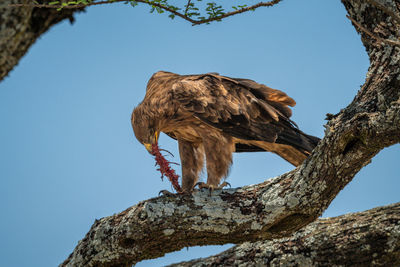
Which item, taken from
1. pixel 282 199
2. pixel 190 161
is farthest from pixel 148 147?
pixel 282 199

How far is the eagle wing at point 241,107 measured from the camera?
4.31 meters

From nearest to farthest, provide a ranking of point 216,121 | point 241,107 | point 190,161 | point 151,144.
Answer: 1. point 216,121
2. point 241,107
3. point 151,144
4. point 190,161

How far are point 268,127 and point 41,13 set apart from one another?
275cm

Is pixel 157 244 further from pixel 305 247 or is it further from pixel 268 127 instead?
pixel 268 127

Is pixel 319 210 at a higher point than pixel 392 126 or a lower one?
lower

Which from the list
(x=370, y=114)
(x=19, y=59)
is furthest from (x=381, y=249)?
(x=19, y=59)

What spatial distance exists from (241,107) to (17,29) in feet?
7.89

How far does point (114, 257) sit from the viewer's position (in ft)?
11.5

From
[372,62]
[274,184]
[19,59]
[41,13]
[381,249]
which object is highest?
[41,13]

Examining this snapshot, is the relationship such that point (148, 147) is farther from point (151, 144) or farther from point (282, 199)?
point (282, 199)

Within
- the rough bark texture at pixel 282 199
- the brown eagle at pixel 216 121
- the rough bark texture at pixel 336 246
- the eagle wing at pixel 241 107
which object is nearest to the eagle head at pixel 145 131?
the brown eagle at pixel 216 121

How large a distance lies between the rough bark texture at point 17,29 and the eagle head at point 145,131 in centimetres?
147

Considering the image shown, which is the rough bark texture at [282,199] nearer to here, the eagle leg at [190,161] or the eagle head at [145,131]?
the eagle head at [145,131]

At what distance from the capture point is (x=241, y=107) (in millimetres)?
4457
